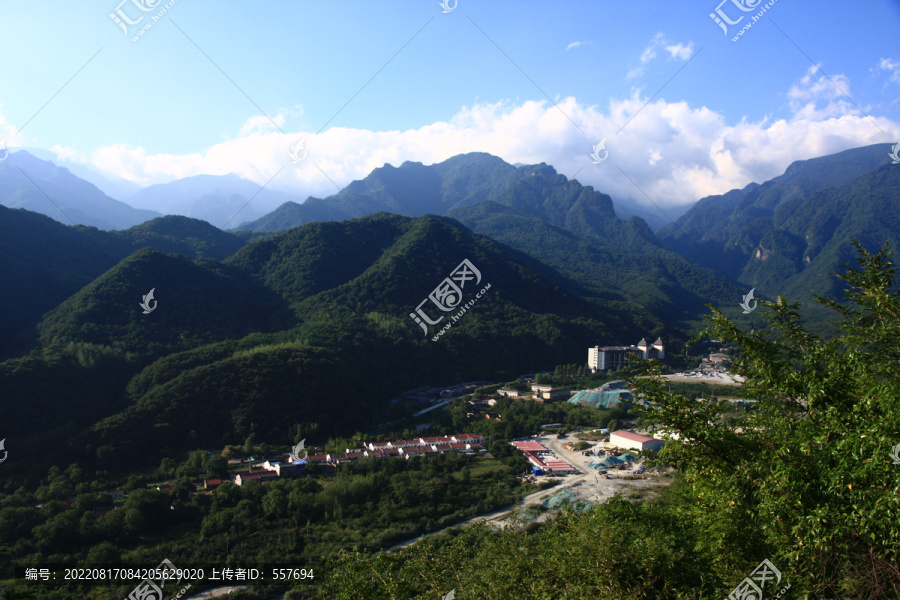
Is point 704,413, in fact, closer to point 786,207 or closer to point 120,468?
point 120,468

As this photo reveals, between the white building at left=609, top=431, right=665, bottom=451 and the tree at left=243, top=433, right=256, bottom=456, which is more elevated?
the tree at left=243, top=433, right=256, bottom=456

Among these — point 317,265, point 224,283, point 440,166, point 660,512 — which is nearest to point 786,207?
point 440,166

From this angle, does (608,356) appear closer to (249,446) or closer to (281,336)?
(281,336)

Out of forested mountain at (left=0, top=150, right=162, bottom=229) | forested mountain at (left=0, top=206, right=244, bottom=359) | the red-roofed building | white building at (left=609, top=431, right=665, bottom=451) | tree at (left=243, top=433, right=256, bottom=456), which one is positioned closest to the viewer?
the red-roofed building

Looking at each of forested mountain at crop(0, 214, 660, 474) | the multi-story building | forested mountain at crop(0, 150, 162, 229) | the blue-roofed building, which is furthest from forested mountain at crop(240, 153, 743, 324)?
the blue-roofed building

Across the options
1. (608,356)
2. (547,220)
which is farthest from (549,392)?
(547,220)

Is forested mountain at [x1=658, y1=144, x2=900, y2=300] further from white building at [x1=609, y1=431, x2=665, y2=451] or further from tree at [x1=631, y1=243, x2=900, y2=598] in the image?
tree at [x1=631, y1=243, x2=900, y2=598]
